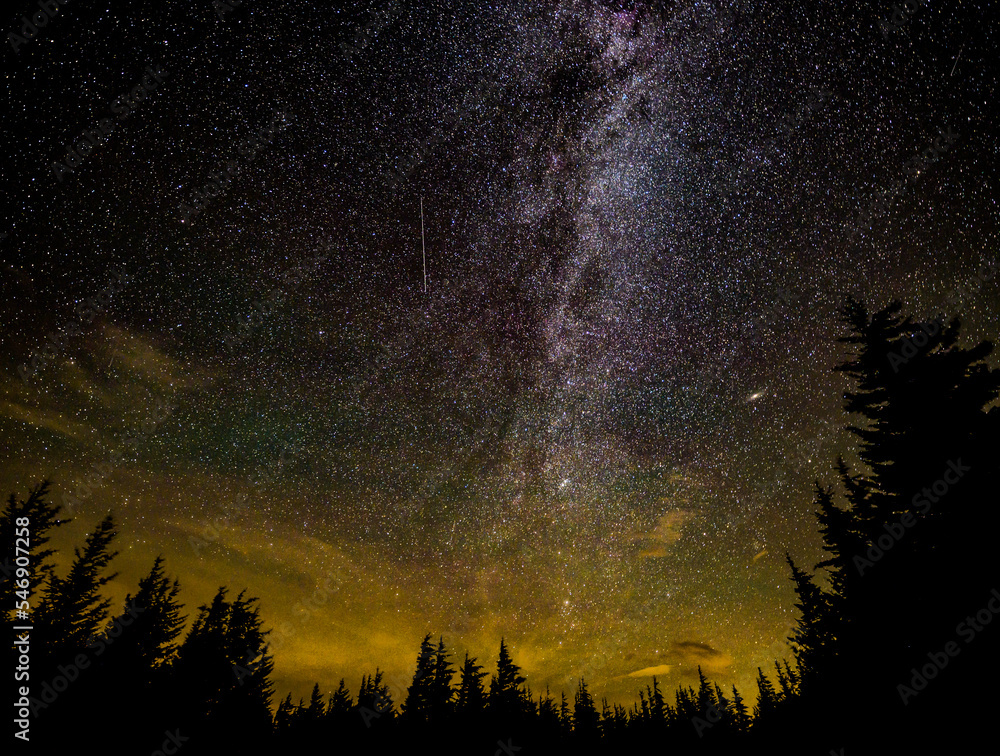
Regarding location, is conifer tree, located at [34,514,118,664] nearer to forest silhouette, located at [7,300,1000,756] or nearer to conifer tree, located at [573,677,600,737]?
forest silhouette, located at [7,300,1000,756]

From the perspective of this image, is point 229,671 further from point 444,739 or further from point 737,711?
point 737,711

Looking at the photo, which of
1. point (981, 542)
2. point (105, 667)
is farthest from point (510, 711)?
point (981, 542)

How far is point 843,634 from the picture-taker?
10.9 metres

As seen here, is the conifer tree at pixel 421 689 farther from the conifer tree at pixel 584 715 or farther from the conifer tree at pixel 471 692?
the conifer tree at pixel 584 715

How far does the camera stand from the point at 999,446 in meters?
7.90

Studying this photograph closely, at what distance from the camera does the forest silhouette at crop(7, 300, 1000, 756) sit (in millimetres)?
7844

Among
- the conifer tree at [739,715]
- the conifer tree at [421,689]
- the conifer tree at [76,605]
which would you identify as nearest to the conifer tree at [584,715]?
the conifer tree at [739,715]

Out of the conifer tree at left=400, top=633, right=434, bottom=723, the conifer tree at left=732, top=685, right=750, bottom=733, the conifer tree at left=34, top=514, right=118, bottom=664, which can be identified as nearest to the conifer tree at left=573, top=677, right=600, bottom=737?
the conifer tree at left=732, top=685, right=750, bottom=733

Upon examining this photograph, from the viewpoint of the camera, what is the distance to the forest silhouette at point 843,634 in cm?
784

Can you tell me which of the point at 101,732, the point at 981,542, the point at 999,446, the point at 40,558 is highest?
the point at 40,558

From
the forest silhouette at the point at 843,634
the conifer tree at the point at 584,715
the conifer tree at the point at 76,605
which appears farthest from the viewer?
the conifer tree at the point at 584,715

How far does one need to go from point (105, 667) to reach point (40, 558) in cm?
665

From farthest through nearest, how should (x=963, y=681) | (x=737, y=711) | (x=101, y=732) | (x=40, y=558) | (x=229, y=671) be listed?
(x=737, y=711) → (x=229, y=671) → (x=101, y=732) → (x=40, y=558) → (x=963, y=681)

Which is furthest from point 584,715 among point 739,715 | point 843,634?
point 843,634
